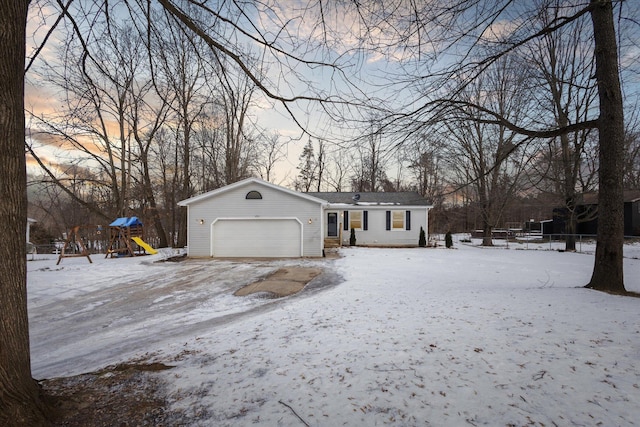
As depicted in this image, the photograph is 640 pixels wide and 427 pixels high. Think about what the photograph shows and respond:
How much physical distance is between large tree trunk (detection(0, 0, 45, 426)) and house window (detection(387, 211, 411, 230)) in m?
18.3

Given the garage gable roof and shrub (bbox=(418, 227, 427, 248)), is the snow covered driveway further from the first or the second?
shrub (bbox=(418, 227, 427, 248))

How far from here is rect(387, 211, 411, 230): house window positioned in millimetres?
19109

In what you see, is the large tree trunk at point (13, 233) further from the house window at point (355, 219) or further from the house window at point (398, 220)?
the house window at point (398, 220)

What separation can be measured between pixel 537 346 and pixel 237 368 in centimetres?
292

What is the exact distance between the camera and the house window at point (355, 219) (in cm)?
1942

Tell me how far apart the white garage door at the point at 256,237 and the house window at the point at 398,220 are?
295 inches

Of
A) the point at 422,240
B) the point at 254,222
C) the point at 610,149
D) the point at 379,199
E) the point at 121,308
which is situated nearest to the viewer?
the point at 610,149

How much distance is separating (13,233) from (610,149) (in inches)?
332

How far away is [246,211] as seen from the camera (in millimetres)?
13859

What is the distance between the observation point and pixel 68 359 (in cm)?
356

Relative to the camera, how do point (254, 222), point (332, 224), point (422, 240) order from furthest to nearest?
point (332, 224) → point (422, 240) → point (254, 222)

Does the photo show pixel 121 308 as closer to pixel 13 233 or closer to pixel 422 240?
pixel 13 233

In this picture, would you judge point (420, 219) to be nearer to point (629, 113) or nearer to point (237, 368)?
point (629, 113)

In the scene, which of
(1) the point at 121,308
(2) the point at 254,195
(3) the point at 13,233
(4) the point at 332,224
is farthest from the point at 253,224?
(3) the point at 13,233
